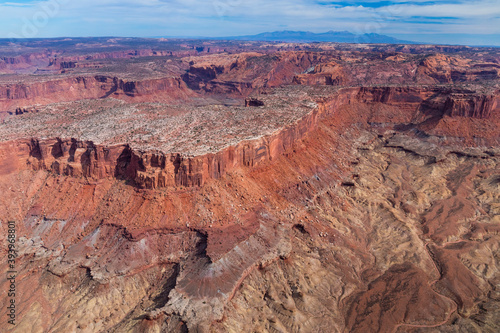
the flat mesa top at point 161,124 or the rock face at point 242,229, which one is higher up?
the flat mesa top at point 161,124

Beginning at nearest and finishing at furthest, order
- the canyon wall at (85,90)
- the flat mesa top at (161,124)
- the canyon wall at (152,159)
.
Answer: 1. the canyon wall at (152,159)
2. the flat mesa top at (161,124)
3. the canyon wall at (85,90)

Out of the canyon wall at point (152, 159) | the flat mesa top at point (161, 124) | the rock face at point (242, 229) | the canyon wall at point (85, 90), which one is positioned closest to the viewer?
the rock face at point (242, 229)

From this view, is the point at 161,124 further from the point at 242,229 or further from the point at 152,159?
the point at 242,229

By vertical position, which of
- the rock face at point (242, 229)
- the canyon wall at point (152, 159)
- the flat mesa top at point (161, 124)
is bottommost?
the rock face at point (242, 229)

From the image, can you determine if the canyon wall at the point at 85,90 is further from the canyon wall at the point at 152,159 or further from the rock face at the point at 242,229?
the canyon wall at the point at 152,159

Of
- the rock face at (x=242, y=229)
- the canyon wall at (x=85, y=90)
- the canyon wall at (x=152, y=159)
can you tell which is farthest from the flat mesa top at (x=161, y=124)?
the canyon wall at (x=85, y=90)

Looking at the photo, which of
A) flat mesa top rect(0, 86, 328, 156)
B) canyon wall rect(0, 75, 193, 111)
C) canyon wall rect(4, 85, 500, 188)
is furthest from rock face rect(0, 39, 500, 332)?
canyon wall rect(0, 75, 193, 111)

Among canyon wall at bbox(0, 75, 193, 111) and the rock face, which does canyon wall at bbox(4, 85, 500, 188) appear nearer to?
the rock face
